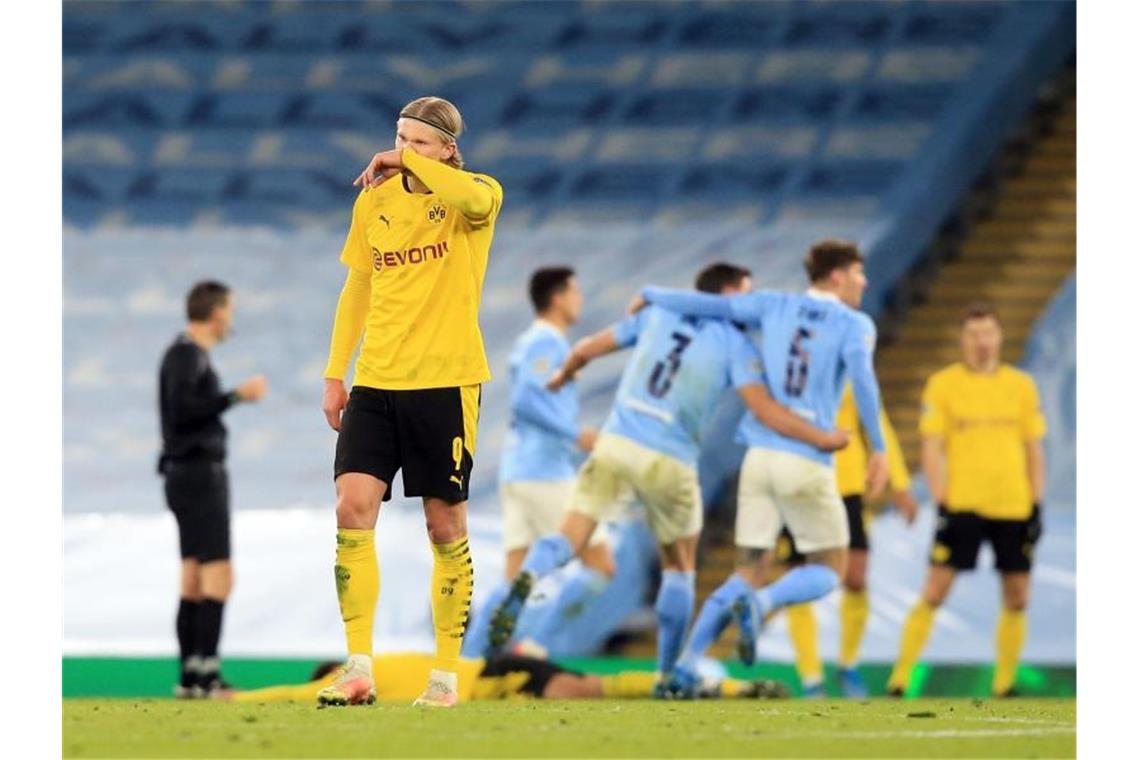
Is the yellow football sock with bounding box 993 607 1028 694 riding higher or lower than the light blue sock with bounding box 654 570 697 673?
lower

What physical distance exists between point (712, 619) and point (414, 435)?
2175 mm

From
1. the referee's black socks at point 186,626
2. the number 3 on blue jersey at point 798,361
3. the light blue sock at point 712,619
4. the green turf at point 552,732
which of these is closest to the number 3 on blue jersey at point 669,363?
the number 3 on blue jersey at point 798,361

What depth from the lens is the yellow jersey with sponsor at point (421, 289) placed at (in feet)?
17.6

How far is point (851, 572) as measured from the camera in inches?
375

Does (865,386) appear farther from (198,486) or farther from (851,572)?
(198,486)

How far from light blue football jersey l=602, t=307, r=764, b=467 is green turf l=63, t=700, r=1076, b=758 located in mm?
1681

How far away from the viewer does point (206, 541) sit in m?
8.20

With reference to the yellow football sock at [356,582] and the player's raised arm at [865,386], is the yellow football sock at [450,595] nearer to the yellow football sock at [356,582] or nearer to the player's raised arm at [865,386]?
the yellow football sock at [356,582]

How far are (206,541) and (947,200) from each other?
5707mm

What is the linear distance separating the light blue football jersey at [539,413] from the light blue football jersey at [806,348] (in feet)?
4.42

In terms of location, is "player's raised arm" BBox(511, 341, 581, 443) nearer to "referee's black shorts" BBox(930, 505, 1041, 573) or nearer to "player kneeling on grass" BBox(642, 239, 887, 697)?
"player kneeling on grass" BBox(642, 239, 887, 697)

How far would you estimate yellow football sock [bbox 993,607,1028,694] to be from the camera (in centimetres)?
931

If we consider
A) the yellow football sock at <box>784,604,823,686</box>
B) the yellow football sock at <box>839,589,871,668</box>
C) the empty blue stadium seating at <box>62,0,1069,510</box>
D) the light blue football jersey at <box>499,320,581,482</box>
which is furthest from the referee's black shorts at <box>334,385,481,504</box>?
the empty blue stadium seating at <box>62,0,1069,510</box>
